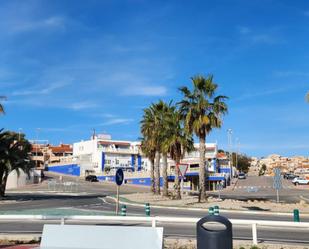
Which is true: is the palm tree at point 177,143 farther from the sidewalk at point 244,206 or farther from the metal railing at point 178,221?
the metal railing at point 178,221

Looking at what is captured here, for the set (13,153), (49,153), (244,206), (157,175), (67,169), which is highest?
(49,153)

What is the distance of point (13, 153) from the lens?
140 feet

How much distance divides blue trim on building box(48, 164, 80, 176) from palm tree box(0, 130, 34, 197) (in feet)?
217

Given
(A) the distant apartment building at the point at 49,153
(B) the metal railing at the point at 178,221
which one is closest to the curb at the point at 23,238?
(B) the metal railing at the point at 178,221

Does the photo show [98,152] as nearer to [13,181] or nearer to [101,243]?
[13,181]

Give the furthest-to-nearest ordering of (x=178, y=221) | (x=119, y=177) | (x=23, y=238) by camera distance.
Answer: (x=119, y=177), (x=23, y=238), (x=178, y=221)

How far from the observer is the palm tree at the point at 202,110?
34094mm

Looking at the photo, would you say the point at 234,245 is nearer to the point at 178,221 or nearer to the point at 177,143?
the point at 178,221

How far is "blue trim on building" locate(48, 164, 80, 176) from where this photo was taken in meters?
113

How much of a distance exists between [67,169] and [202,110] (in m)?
88.5

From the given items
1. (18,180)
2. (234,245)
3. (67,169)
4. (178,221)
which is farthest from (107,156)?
(234,245)

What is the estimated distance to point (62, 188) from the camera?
72938mm

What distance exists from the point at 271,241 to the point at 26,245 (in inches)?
278

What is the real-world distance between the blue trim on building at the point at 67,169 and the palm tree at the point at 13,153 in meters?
66.0
